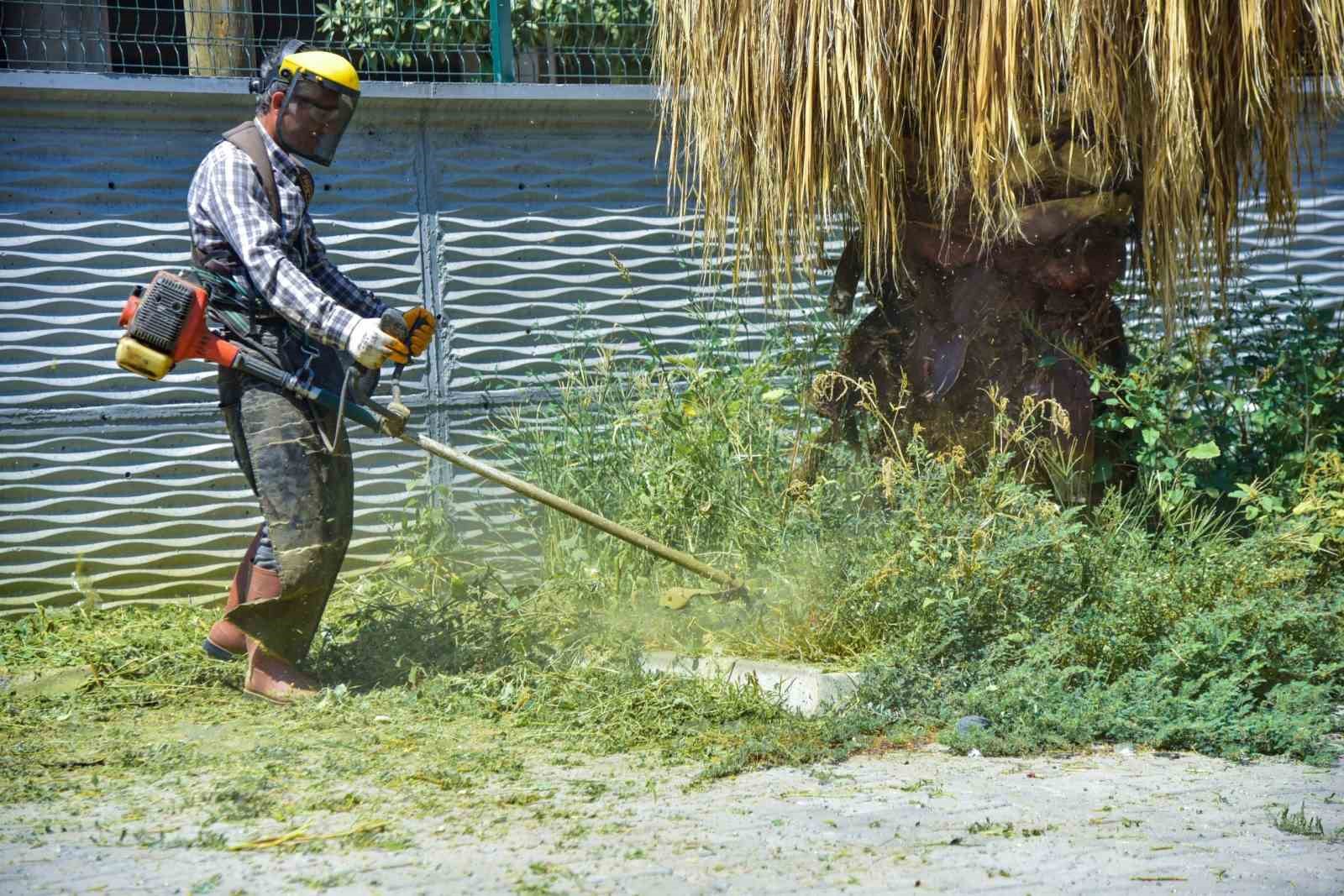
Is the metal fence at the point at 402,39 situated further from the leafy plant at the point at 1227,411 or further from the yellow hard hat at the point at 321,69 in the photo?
the leafy plant at the point at 1227,411

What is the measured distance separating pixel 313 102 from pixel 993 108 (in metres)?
2.32

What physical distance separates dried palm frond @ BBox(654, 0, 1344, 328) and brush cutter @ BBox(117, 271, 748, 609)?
1.28 m

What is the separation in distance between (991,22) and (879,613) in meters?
2.06

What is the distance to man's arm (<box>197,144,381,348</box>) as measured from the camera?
4234mm

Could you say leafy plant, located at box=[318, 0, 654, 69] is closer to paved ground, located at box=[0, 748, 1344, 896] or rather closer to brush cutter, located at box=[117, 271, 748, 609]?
brush cutter, located at box=[117, 271, 748, 609]

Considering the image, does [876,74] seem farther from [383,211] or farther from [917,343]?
[383,211]

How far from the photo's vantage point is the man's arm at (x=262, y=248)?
423 centimetres

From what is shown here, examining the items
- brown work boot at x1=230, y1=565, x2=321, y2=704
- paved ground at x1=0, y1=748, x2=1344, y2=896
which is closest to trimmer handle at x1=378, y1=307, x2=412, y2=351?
brown work boot at x1=230, y1=565, x2=321, y2=704

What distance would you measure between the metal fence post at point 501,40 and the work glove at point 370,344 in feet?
8.36

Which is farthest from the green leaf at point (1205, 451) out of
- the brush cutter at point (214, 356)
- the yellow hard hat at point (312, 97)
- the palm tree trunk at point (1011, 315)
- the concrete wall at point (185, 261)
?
the yellow hard hat at point (312, 97)

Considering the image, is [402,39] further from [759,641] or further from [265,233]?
[759,641]

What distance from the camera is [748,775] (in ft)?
12.1

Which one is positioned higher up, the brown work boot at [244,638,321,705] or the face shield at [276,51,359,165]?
the face shield at [276,51,359,165]

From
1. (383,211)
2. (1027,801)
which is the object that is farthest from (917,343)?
(383,211)
